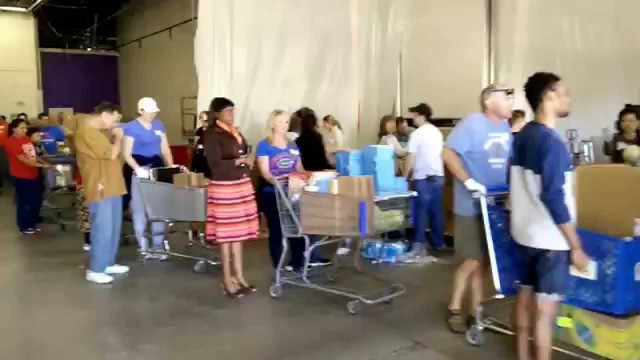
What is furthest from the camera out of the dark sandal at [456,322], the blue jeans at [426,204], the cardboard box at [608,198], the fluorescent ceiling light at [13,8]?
the fluorescent ceiling light at [13,8]

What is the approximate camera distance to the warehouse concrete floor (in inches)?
150

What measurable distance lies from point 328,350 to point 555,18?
18.4ft

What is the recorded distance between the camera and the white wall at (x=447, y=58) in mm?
8508

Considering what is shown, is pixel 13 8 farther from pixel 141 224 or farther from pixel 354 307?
pixel 354 307

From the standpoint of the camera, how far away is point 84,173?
5.42m

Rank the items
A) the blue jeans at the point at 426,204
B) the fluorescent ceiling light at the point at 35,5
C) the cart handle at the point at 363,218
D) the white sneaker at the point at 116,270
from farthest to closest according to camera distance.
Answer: the fluorescent ceiling light at the point at 35,5, the blue jeans at the point at 426,204, the white sneaker at the point at 116,270, the cart handle at the point at 363,218

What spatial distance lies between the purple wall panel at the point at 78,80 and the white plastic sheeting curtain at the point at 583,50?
14163 millimetres

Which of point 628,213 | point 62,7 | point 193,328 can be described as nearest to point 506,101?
point 628,213

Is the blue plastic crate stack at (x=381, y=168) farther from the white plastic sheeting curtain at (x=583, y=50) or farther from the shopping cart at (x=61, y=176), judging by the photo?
the shopping cart at (x=61, y=176)

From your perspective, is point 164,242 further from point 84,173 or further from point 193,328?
point 193,328

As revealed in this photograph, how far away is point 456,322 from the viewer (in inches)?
159

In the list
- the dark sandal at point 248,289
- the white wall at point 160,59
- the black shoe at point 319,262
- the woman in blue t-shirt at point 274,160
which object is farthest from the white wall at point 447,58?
the white wall at point 160,59

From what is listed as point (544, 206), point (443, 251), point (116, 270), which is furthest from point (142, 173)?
point (544, 206)

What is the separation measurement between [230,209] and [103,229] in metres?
1.36
